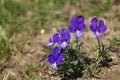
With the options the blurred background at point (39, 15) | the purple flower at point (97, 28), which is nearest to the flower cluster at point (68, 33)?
the purple flower at point (97, 28)

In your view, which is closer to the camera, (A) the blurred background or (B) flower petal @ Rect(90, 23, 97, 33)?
(B) flower petal @ Rect(90, 23, 97, 33)

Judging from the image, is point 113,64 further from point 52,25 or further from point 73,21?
point 52,25

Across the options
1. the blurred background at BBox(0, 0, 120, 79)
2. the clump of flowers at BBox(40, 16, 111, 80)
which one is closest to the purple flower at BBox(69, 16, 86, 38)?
the clump of flowers at BBox(40, 16, 111, 80)

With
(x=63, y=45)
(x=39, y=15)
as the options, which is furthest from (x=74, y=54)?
(x=39, y=15)

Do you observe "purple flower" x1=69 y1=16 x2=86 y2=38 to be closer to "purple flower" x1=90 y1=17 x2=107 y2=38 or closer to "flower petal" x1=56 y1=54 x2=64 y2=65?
"purple flower" x1=90 y1=17 x2=107 y2=38

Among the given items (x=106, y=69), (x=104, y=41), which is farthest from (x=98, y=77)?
→ (x=104, y=41)

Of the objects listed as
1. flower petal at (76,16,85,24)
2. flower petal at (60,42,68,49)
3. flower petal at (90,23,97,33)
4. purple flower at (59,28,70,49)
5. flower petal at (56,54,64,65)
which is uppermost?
flower petal at (76,16,85,24)
